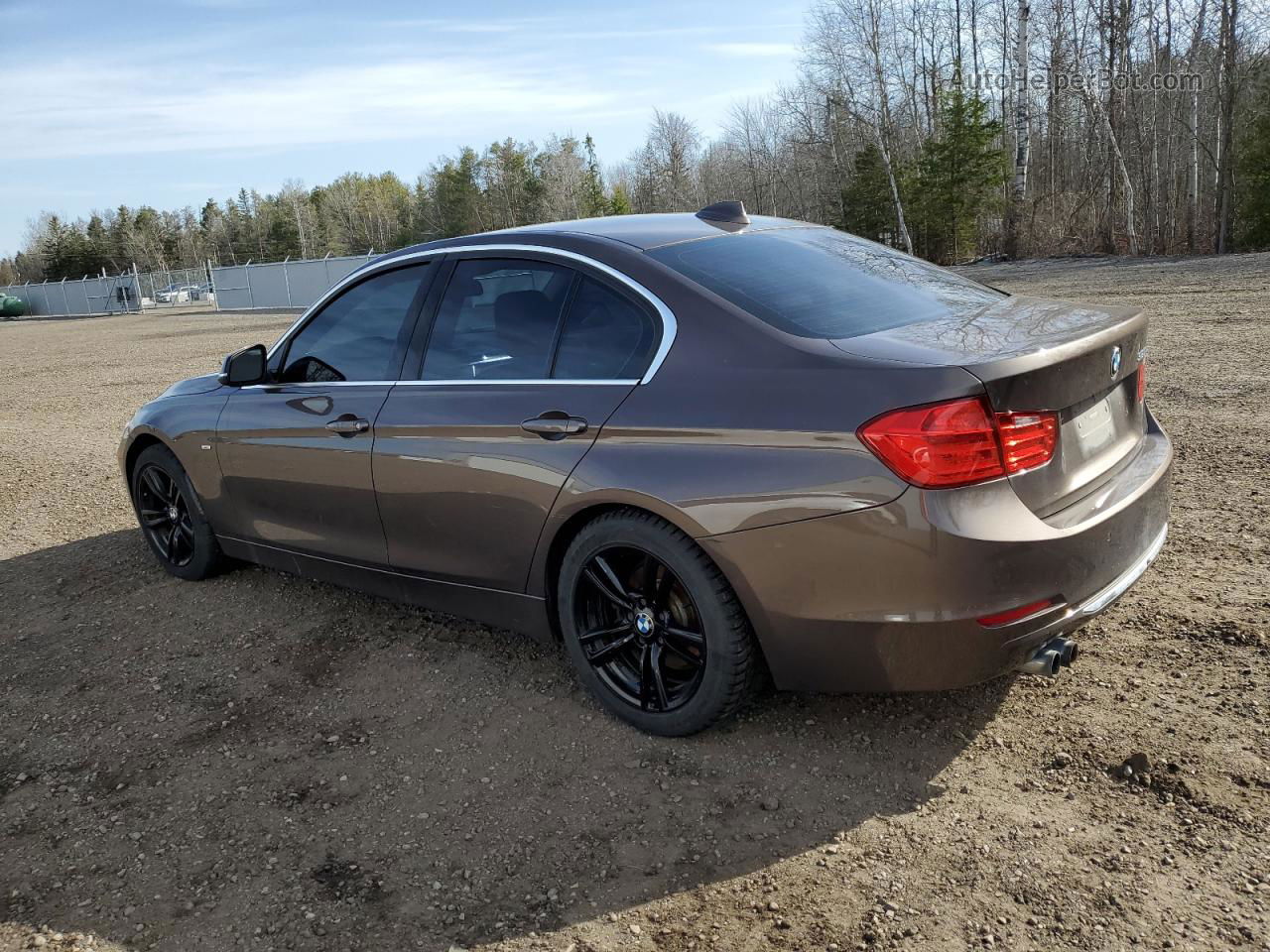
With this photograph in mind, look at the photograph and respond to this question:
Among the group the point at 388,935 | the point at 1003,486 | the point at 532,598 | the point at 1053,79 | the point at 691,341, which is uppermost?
the point at 1053,79

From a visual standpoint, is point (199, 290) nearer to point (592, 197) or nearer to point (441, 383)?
point (592, 197)

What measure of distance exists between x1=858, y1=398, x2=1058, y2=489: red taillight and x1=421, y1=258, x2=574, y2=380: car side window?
129 cm

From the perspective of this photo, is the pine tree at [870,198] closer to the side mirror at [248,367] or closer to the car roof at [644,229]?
the car roof at [644,229]

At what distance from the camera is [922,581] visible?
8.63 ft

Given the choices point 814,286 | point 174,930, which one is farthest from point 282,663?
point 814,286

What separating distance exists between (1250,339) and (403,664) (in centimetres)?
961

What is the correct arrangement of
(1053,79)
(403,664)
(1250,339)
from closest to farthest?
(403,664) < (1250,339) < (1053,79)

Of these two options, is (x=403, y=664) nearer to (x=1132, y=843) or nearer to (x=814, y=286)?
(x=814, y=286)

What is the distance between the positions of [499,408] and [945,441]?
5.11 ft

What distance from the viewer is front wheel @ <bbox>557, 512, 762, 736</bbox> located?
9.82 feet

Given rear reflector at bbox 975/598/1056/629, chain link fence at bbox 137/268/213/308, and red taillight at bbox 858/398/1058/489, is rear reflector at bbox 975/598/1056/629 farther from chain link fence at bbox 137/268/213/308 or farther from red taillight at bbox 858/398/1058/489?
chain link fence at bbox 137/268/213/308

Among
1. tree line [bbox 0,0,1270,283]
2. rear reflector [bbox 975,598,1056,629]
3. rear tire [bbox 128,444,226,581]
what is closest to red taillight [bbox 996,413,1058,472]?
→ rear reflector [bbox 975,598,1056,629]

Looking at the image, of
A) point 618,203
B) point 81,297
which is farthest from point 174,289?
point 618,203

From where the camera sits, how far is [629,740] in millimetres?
3332
